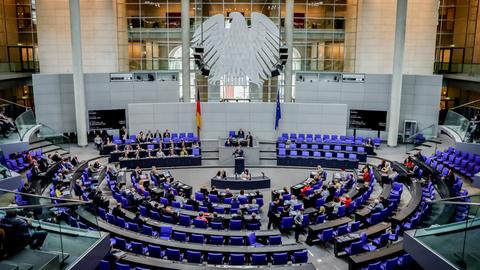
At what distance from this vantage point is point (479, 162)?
21.0m

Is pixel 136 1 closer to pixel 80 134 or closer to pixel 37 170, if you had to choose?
pixel 80 134

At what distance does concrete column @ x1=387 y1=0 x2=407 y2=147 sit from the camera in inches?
1062

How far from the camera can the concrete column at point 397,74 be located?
26969 millimetres

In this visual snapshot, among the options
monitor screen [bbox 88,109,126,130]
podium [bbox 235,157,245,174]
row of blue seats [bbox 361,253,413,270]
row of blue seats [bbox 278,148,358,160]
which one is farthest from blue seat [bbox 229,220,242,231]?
monitor screen [bbox 88,109,126,130]

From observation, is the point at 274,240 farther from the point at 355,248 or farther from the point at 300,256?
the point at 355,248

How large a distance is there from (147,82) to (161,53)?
3.89m

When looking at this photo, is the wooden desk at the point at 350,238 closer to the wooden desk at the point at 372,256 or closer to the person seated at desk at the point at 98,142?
the wooden desk at the point at 372,256

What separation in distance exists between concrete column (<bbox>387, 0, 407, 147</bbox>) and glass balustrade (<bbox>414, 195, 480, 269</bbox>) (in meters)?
19.7

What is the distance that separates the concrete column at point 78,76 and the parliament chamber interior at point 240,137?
9 cm

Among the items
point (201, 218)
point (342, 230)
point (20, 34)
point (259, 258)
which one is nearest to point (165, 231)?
point (201, 218)

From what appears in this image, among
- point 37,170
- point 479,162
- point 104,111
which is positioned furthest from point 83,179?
point 479,162

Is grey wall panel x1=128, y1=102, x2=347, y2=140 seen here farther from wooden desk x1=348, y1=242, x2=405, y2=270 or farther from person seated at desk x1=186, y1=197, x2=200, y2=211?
wooden desk x1=348, y1=242, x2=405, y2=270

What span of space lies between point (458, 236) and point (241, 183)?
41.6 ft

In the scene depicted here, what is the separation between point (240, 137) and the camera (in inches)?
1037
